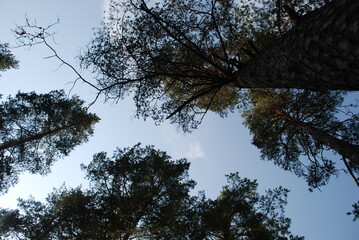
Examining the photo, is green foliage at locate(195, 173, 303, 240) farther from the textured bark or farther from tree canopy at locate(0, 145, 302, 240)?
the textured bark

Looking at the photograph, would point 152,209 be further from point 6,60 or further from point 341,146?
point 6,60

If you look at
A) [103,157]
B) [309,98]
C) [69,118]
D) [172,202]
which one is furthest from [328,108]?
[69,118]

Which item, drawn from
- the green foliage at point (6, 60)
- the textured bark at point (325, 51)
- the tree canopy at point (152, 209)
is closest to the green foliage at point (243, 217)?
the tree canopy at point (152, 209)

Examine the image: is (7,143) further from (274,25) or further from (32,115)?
(274,25)

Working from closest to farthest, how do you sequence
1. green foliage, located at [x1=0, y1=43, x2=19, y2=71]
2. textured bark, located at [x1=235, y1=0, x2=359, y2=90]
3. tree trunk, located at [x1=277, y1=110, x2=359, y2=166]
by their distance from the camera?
textured bark, located at [x1=235, y1=0, x2=359, y2=90] → tree trunk, located at [x1=277, y1=110, x2=359, y2=166] → green foliage, located at [x1=0, y1=43, x2=19, y2=71]

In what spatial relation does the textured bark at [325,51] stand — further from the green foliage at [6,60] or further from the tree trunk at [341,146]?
the green foliage at [6,60]

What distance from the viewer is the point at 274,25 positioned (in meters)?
7.52

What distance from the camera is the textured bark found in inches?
66.9

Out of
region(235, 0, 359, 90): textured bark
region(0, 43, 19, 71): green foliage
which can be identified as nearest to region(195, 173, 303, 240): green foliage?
region(235, 0, 359, 90): textured bark

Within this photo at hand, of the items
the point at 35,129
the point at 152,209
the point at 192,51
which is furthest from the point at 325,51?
the point at 35,129

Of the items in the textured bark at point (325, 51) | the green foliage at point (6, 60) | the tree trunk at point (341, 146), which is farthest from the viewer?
the green foliage at point (6, 60)

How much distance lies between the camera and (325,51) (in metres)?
1.94

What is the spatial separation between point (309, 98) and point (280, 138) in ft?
8.13

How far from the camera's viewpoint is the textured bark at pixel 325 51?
170 centimetres
